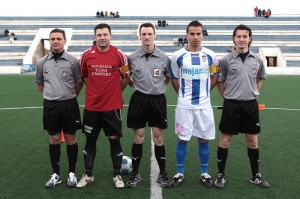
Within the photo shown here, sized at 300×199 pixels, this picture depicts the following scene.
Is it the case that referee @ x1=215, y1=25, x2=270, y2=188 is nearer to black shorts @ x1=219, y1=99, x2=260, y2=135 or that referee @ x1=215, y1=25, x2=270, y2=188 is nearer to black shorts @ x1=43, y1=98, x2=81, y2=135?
black shorts @ x1=219, y1=99, x2=260, y2=135

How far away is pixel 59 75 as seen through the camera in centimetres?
377

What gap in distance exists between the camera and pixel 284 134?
6.25 metres

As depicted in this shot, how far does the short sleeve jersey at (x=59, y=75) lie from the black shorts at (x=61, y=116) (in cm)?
7

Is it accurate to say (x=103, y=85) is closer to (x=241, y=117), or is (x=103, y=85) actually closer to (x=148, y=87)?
(x=148, y=87)

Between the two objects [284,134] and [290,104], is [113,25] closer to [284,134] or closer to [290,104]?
[290,104]

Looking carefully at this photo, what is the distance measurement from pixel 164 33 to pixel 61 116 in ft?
99.5

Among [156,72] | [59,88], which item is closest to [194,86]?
[156,72]

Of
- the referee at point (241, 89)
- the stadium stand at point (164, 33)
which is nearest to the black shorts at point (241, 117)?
the referee at point (241, 89)

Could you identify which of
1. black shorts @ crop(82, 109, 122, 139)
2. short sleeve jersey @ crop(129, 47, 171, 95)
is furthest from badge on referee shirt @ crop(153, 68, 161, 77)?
black shorts @ crop(82, 109, 122, 139)

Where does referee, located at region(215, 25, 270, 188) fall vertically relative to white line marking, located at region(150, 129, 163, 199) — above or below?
above

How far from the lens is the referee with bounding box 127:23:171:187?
3.81 metres

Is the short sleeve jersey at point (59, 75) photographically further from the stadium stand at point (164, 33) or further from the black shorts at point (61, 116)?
the stadium stand at point (164, 33)

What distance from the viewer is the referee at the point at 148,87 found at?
3.81 meters

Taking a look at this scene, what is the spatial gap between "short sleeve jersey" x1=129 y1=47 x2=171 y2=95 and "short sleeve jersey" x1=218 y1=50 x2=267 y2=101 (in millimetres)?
700
